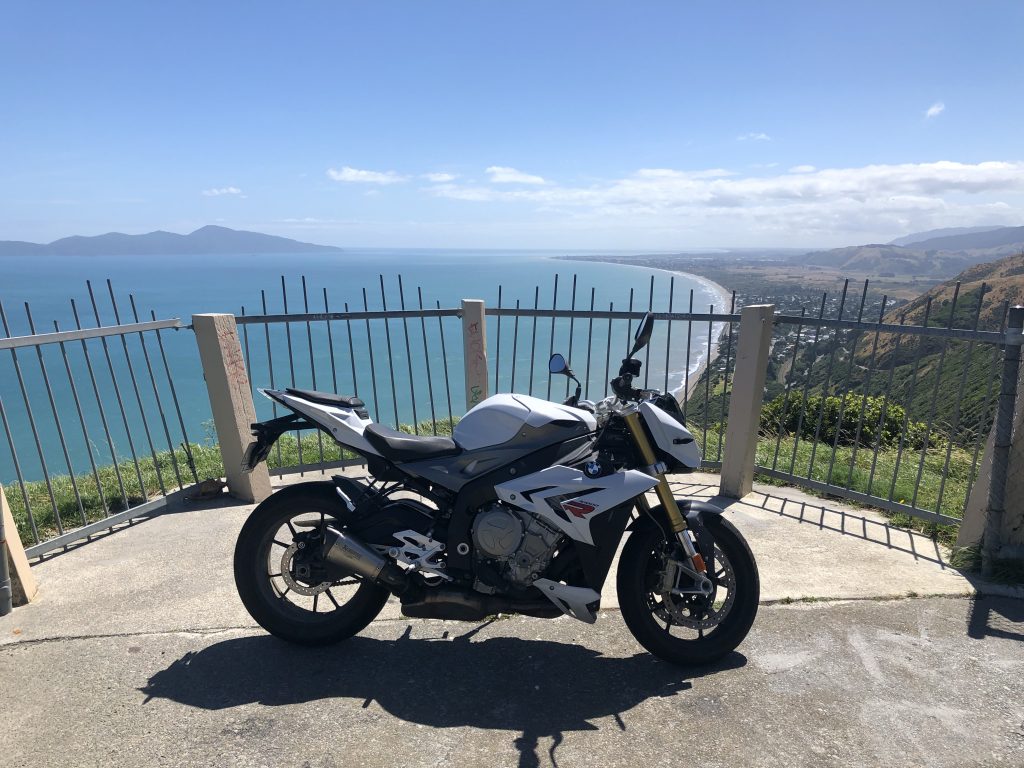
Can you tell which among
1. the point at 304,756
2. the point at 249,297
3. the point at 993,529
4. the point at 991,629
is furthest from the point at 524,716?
the point at 249,297

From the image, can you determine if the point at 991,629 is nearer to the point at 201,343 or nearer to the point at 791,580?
the point at 791,580

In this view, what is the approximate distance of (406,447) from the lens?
10.3 feet

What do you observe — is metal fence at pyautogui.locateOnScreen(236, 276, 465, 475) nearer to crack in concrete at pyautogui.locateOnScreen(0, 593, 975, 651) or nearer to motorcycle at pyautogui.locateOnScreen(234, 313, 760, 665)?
crack in concrete at pyautogui.locateOnScreen(0, 593, 975, 651)

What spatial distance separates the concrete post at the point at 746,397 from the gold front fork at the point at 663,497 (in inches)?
97.3

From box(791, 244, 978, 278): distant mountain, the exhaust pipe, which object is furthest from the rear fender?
box(791, 244, 978, 278): distant mountain

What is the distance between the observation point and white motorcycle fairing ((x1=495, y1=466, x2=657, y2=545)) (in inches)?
119

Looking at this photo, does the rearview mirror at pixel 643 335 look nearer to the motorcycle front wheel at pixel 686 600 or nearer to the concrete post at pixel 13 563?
the motorcycle front wheel at pixel 686 600

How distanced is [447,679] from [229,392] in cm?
313

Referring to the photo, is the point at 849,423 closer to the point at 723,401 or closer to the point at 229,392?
the point at 723,401

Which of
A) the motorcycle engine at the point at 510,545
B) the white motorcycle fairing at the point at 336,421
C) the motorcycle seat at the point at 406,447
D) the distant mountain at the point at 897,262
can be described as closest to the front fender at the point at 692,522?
the motorcycle engine at the point at 510,545

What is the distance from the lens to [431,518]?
3275 millimetres

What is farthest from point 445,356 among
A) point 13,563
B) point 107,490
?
point 107,490

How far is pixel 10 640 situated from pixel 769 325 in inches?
208

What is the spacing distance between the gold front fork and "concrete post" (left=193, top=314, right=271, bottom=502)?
3.39m
